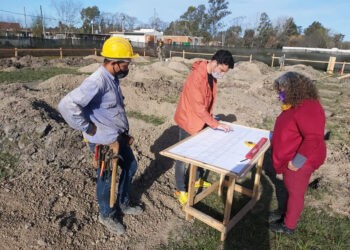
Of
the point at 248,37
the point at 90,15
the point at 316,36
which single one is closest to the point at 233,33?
the point at 248,37

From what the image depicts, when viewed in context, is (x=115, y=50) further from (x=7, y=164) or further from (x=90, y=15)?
(x=90, y=15)

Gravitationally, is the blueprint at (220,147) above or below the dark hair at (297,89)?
below

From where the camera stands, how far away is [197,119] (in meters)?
3.13

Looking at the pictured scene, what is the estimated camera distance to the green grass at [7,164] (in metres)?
3.71

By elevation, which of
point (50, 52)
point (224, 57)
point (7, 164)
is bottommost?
point (7, 164)

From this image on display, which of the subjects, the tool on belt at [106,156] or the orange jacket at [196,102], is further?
the orange jacket at [196,102]

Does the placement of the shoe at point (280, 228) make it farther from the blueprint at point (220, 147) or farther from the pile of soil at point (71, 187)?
the blueprint at point (220, 147)

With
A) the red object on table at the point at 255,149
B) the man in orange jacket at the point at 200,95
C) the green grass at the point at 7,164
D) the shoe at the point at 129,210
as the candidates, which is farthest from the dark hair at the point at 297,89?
the green grass at the point at 7,164

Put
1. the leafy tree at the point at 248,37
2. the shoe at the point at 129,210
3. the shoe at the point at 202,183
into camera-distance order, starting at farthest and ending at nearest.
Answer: the leafy tree at the point at 248,37, the shoe at the point at 202,183, the shoe at the point at 129,210

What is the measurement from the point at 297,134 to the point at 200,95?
1048 mm

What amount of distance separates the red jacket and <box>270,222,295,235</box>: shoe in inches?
29.9

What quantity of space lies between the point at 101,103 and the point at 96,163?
0.58 metres

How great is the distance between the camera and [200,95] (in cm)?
296

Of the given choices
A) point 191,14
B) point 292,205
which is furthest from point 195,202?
point 191,14
